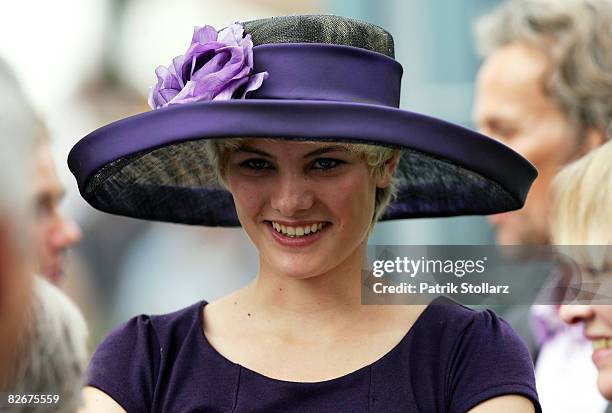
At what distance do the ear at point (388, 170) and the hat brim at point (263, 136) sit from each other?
0.16 ft

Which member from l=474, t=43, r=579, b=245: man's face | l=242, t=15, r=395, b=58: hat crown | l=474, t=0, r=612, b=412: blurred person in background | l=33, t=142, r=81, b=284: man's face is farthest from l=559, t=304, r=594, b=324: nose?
l=33, t=142, r=81, b=284: man's face

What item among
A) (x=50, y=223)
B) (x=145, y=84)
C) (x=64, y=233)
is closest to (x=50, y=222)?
(x=50, y=223)

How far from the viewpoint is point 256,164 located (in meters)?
1.90

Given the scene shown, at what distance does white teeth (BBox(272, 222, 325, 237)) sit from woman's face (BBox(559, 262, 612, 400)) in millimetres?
821

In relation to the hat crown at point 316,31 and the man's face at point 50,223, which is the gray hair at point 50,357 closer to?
the man's face at point 50,223

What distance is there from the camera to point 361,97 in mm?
1854

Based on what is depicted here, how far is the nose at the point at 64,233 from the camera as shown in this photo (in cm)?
283

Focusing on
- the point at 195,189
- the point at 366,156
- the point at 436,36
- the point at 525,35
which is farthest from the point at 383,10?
the point at 366,156

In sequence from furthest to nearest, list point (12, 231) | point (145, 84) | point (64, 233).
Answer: point (145, 84), point (64, 233), point (12, 231)

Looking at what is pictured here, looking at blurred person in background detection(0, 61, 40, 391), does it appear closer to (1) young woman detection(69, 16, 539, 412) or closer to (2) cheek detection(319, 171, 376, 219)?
(1) young woman detection(69, 16, 539, 412)

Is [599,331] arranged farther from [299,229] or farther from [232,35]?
[232,35]

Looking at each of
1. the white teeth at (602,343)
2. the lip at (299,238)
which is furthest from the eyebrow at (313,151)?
the white teeth at (602,343)

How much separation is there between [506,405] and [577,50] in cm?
123

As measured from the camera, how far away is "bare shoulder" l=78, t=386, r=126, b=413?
1.93m
